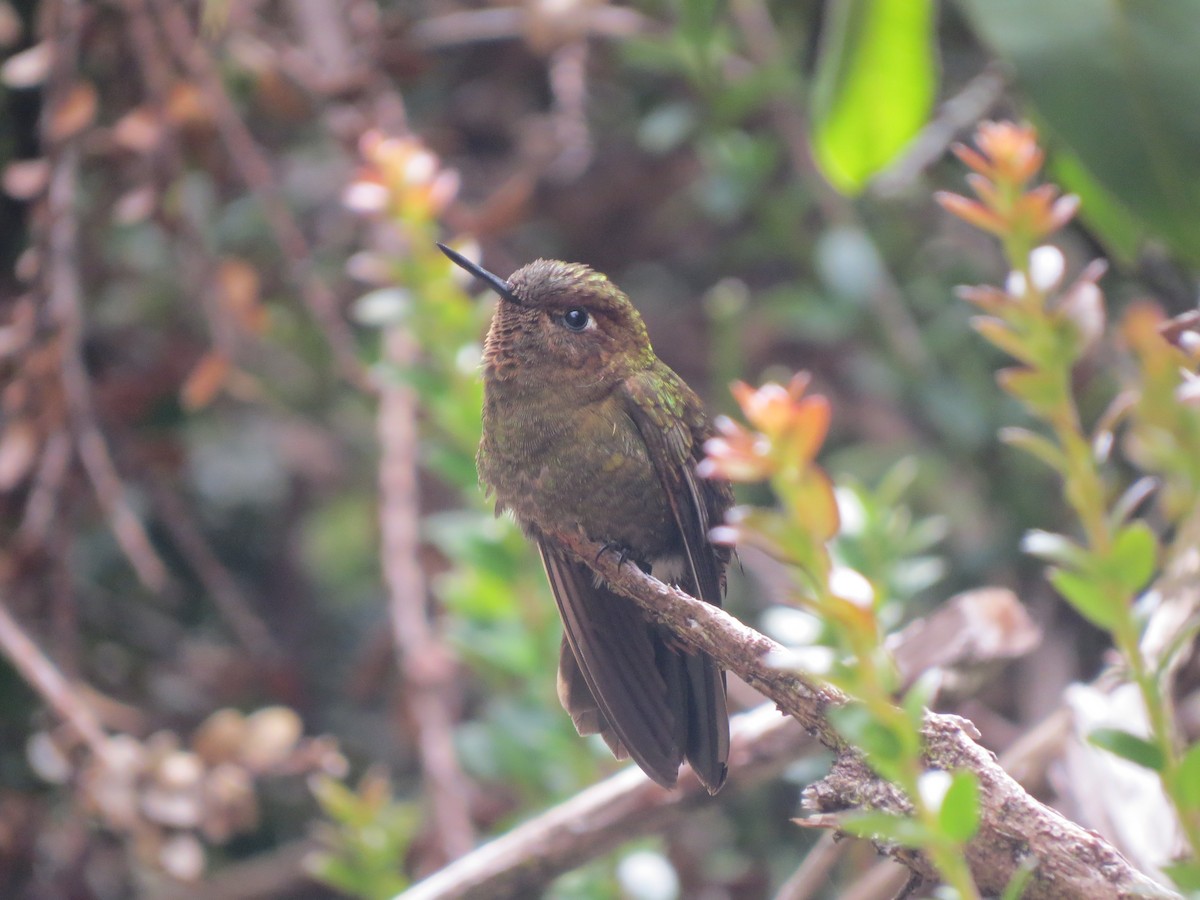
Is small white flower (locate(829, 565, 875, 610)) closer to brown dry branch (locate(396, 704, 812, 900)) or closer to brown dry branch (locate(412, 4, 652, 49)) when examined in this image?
brown dry branch (locate(396, 704, 812, 900))

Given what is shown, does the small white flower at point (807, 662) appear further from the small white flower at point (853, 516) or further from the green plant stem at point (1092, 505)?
the small white flower at point (853, 516)

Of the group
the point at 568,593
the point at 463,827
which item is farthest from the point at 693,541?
the point at 463,827

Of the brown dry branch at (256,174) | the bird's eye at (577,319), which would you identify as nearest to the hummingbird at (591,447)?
the bird's eye at (577,319)

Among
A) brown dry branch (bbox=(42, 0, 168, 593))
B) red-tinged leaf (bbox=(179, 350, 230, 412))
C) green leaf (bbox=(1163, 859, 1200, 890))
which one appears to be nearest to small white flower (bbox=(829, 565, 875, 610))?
green leaf (bbox=(1163, 859, 1200, 890))

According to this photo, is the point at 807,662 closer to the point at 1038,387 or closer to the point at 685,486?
the point at 1038,387

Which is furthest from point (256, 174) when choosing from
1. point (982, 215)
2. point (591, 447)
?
point (982, 215)

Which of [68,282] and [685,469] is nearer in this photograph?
[685,469]
